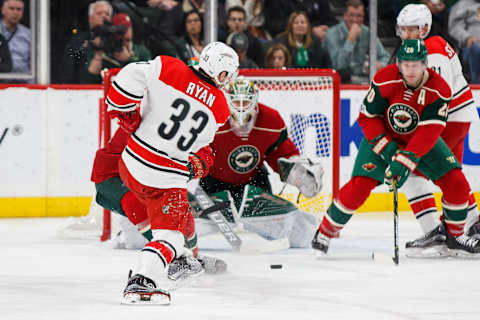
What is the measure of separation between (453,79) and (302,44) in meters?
2.16

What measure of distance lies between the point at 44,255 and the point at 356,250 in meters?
1.49

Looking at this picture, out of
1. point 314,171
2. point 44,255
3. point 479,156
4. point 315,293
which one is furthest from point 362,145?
point 479,156

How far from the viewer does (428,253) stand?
432cm

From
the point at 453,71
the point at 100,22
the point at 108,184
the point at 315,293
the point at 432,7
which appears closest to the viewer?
the point at 315,293

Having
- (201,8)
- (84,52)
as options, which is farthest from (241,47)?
(84,52)

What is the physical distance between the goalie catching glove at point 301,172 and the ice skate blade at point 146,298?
1.68 meters

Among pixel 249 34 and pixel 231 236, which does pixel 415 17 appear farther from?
pixel 249 34

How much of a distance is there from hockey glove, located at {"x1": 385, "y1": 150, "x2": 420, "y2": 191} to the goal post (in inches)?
43.0

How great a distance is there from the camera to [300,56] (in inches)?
253

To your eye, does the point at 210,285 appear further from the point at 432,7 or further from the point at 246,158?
the point at 432,7

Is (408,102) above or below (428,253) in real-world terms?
above

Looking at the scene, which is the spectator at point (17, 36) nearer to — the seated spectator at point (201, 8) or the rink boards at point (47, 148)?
the rink boards at point (47, 148)

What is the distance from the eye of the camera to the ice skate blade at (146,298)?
118 inches

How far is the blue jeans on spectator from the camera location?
21.5 feet
